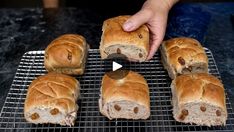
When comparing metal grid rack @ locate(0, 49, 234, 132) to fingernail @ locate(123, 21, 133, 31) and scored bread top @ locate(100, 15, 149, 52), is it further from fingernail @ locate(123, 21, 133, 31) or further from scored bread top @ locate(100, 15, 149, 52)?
fingernail @ locate(123, 21, 133, 31)

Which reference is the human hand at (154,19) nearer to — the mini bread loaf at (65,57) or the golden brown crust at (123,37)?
the golden brown crust at (123,37)

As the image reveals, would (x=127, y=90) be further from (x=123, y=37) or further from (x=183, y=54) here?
(x=183, y=54)

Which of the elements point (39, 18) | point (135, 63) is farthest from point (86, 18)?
point (135, 63)

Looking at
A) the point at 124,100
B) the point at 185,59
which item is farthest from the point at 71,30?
the point at 124,100

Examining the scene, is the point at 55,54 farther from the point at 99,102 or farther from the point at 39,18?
the point at 39,18

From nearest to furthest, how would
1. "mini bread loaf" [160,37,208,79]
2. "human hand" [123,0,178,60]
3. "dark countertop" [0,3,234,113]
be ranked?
"mini bread loaf" [160,37,208,79] → "human hand" [123,0,178,60] → "dark countertop" [0,3,234,113]
